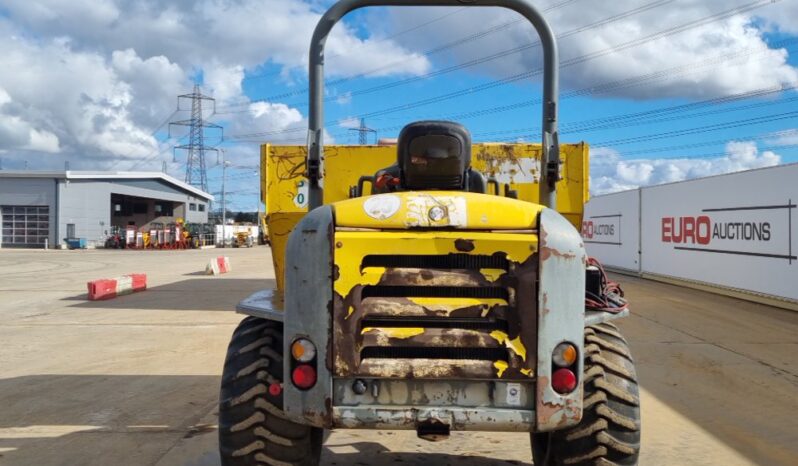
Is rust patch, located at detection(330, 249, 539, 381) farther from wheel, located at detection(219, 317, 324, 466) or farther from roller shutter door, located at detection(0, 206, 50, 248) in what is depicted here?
roller shutter door, located at detection(0, 206, 50, 248)

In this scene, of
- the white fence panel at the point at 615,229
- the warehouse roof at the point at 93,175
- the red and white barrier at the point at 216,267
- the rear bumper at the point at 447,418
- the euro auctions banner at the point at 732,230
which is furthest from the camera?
the warehouse roof at the point at 93,175

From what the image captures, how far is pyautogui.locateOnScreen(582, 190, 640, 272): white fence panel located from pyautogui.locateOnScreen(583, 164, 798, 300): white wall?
133mm

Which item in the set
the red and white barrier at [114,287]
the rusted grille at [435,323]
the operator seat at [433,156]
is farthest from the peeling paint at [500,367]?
the red and white barrier at [114,287]

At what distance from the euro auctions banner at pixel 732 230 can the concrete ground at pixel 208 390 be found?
3.00 ft

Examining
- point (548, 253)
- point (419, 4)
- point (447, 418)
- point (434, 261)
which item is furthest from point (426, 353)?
point (419, 4)

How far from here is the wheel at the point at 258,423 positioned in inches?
127

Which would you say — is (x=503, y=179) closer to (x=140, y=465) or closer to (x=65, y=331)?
(x=140, y=465)

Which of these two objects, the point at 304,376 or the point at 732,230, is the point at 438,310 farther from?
the point at 732,230

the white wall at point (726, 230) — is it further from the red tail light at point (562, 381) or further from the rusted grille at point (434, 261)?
the rusted grille at point (434, 261)

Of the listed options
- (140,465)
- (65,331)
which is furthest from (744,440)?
(65,331)

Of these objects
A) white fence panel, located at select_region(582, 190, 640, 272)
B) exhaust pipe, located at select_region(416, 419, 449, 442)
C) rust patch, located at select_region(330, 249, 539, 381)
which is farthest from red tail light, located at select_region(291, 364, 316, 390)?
white fence panel, located at select_region(582, 190, 640, 272)

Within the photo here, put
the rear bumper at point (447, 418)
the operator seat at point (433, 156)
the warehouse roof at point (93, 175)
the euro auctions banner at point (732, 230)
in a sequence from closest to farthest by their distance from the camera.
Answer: the rear bumper at point (447, 418) → the operator seat at point (433, 156) → the euro auctions banner at point (732, 230) → the warehouse roof at point (93, 175)

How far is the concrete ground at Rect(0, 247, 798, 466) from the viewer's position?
15.4 ft

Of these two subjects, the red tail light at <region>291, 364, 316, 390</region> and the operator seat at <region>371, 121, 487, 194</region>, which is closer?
the red tail light at <region>291, 364, 316, 390</region>
